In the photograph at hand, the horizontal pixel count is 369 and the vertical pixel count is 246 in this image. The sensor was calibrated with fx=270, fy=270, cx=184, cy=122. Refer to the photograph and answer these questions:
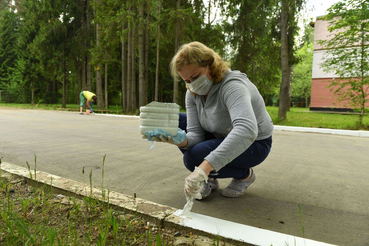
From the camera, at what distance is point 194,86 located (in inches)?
92.3

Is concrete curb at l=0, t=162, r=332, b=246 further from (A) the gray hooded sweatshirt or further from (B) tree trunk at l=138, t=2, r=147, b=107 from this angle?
(B) tree trunk at l=138, t=2, r=147, b=107

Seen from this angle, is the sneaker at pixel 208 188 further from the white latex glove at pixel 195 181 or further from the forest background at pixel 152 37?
the forest background at pixel 152 37

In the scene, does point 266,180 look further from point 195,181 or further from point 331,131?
point 331,131

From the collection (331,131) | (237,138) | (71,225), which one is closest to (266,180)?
(237,138)

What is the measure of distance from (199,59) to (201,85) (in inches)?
9.3

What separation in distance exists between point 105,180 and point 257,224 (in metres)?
1.84

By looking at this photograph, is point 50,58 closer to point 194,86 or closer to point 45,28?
point 45,28

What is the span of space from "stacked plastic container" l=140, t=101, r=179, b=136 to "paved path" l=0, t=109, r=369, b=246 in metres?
0.79

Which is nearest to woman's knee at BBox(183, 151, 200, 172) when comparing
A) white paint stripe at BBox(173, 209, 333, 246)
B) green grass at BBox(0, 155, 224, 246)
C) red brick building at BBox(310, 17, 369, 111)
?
white paint stripe at BBox(173, 209, 333, 246)

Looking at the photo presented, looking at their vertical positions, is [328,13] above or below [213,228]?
above

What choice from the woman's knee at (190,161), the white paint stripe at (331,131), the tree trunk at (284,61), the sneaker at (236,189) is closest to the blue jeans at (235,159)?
the woman's knee at (190,161)

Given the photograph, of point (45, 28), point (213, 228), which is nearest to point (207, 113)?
point (213, 228)

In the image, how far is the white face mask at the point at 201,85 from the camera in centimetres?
229

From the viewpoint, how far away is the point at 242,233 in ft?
6.08
